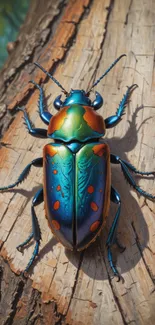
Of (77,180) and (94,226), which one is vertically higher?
(77,180)

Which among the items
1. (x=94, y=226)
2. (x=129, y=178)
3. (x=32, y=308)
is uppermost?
(x=94, y=226)

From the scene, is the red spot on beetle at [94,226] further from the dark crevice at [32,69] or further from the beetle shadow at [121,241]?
the dark crevice at [32,69]

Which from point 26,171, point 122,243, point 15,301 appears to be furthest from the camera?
point 26,171

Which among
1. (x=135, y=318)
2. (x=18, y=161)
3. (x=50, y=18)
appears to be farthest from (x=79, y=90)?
(x=135, y=318)

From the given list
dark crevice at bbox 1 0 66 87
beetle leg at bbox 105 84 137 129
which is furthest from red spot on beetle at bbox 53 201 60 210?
dark crevice at bbox 1 0 66 87

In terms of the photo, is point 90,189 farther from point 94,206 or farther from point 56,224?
point 56,224

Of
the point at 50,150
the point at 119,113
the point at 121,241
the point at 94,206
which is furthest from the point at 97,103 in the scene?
the point at 121,241

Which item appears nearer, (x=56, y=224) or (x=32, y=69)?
(x=56, y=224)
